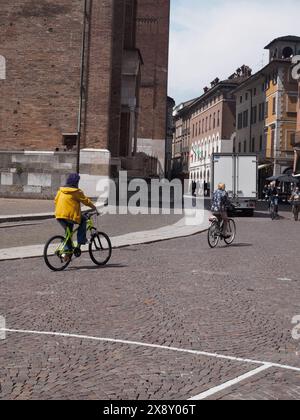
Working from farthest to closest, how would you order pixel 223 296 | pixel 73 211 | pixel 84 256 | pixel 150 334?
pixel 84 256, pixel 73 211, pixel 223 296, pixel 150 334

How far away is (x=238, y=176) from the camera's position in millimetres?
28234

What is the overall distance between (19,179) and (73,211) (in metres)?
18.5

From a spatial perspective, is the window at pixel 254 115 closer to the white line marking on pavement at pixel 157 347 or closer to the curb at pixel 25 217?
the curb at pixel 25 217

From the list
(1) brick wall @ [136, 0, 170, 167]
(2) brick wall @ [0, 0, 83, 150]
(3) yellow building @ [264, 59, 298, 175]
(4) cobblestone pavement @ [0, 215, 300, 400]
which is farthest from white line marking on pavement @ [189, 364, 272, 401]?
(3) yellow building @ [264, 59, 298, 175]

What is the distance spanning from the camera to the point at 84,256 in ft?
40.4

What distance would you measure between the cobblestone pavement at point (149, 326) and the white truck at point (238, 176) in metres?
16.7

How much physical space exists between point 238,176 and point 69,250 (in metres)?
18.9

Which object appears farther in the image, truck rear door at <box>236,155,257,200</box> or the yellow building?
the yellow building

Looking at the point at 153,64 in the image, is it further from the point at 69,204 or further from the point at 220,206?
the point at 69,204

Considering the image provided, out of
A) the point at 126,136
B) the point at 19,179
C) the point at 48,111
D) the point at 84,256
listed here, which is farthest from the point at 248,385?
the point at 126,136

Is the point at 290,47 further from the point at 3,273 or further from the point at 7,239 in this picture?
the point at 3,273

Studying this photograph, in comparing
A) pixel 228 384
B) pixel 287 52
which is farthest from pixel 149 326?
pixel 287 52

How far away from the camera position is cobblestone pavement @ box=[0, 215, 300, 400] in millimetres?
4355

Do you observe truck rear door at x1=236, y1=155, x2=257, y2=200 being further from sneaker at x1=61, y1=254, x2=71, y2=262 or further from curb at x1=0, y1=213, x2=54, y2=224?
sneaker at x1=61, y1=254, x2=71, y2=262
